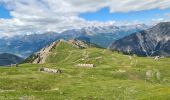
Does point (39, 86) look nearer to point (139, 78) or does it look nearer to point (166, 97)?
point (166, 97)

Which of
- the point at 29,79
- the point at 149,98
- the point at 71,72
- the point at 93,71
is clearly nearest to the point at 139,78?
the point at 93,71

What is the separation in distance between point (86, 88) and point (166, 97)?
38248mm

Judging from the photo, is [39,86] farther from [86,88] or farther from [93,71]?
[93,71]

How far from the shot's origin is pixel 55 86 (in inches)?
4493

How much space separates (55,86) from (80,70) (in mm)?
80986

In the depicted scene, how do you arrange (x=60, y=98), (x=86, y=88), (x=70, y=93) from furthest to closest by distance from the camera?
(x=86, y=88) < (x=70, y=93) < (x=60, y=98)

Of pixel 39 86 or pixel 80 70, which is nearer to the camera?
pixel 39 86

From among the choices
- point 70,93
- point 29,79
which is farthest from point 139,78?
point 70,93

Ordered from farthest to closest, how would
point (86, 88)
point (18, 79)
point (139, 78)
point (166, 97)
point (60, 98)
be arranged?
point (139, 78), point (18, 79), point (86, 88), point (60, 98), point (166, 97)

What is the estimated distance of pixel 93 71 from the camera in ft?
643

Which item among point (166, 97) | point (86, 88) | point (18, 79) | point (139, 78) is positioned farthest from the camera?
point (139, 78)

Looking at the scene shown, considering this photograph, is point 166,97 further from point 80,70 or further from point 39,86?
point 80,70

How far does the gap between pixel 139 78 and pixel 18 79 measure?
93854 mm

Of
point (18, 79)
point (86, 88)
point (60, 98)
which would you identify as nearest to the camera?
point (60, 98)
